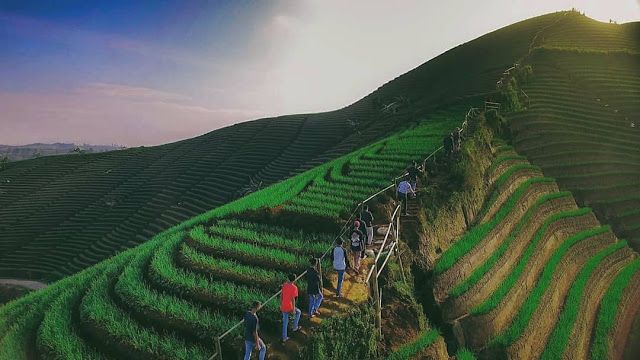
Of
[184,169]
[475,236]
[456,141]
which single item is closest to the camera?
[475,236]

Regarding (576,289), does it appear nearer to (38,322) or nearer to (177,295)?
(177,295)

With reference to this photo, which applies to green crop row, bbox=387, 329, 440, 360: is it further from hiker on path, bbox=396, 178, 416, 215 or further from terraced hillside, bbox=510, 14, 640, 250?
terraced hillside, bbox=510, 14, 640, 250

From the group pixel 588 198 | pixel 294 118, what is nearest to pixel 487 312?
pixel 588 198

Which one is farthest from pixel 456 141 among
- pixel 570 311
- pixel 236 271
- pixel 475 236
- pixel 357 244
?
pixel 236 271

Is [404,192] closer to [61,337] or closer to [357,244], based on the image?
[357,244]

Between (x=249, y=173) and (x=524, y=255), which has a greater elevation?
(x=249, y=173)

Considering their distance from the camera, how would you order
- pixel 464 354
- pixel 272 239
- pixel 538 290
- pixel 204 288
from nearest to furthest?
pixel 204 288 < pixel 464 354 < pixel 272 239 < pixel 538 290
